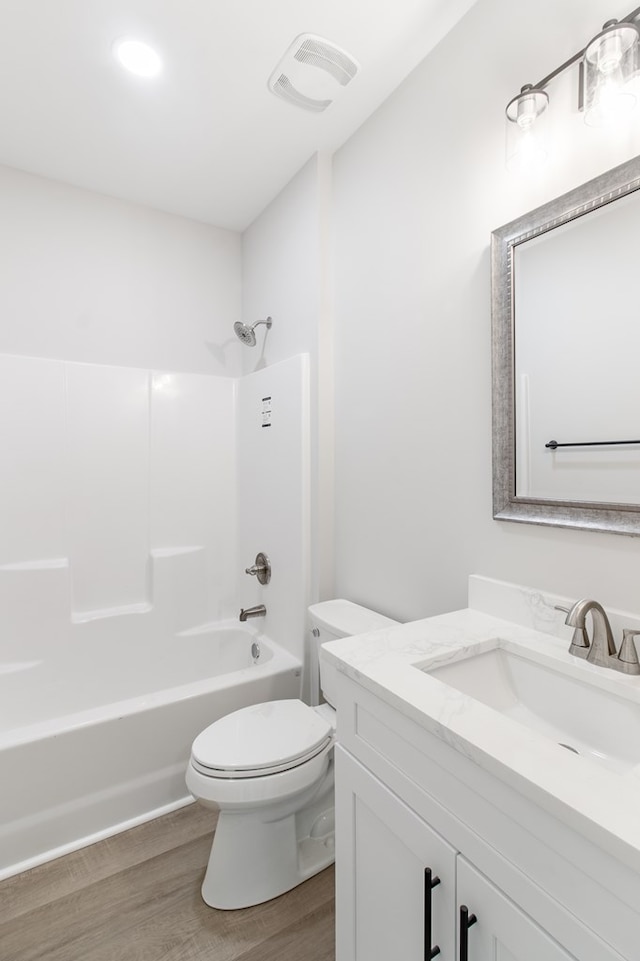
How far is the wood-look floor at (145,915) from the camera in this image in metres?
1.26

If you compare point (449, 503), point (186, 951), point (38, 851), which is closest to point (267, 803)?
point (186, 951)

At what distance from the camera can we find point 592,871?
0.54 meters

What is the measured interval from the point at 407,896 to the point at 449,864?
17cm

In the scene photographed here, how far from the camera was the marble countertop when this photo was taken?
0.54 m

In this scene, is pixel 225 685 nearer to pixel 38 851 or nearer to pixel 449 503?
pixel 38 851

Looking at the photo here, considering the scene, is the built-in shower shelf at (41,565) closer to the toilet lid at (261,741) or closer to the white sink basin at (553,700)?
the toilet lid at (261,741)

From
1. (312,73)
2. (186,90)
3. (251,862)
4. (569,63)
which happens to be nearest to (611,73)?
(569,63)

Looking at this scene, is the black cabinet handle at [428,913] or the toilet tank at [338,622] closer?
the black cabinet handle at [428,913]

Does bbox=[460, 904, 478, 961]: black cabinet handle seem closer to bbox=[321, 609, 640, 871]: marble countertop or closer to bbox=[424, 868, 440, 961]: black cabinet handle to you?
bbox=[424, 868, 440, 961]: black cabinet handle

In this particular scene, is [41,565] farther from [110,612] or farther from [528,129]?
[528,129]

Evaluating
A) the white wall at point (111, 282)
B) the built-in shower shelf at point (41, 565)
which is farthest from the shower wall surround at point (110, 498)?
the white wall at point (111, 282)

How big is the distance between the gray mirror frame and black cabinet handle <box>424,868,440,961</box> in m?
0.74

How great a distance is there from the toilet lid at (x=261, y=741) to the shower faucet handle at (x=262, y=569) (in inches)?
29.1

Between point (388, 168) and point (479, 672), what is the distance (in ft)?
5.48
